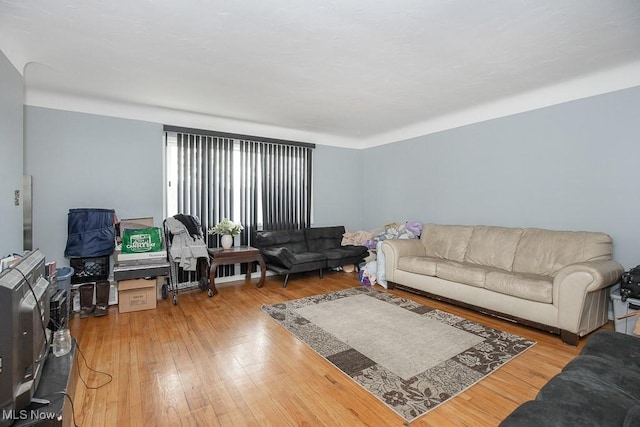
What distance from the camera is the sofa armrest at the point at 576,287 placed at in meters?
2.59

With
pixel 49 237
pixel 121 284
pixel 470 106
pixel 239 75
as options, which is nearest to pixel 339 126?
pixel 470 106

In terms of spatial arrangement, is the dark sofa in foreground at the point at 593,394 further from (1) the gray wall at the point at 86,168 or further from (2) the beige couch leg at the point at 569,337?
(1) the gray wall at the point at 86,168

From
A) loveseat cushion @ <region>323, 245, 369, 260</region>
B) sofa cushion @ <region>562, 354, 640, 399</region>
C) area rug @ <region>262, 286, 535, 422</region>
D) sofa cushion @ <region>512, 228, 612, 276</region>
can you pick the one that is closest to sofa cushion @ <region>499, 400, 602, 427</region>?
sofa cushion @ <region>562, 354, 640, 399</region>

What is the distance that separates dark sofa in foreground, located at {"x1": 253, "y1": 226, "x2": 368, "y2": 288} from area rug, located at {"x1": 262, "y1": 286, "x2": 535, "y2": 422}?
77 centimetres

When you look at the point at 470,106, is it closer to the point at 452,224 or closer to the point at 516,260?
the point at 452,224

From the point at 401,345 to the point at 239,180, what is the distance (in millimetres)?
3494

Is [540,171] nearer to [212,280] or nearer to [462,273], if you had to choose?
[462,273]

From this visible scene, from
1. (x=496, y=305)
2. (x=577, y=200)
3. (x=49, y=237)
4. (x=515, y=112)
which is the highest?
(x=515, y=112)

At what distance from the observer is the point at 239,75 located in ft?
10.1

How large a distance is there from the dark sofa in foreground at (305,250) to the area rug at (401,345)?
770 millimetres

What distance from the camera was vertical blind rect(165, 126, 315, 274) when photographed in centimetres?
437

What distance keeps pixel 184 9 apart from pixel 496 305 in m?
3.92

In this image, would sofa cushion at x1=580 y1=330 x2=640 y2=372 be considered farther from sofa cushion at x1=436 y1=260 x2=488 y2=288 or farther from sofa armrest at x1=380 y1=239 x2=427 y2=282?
sofa armrest at x1=380 y1=239 x2=427 y2=282

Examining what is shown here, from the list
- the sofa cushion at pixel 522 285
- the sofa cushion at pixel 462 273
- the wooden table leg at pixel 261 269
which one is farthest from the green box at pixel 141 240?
Result: the sofa cushion at pixel 522 285
